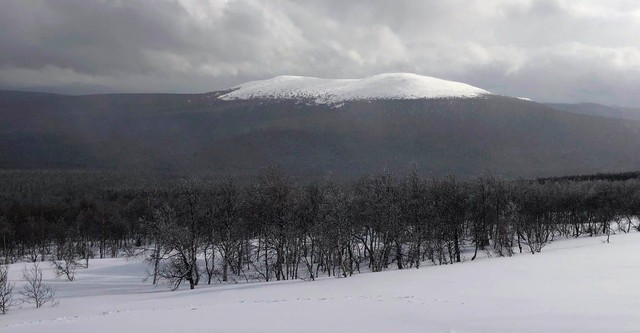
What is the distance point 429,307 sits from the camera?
16.9 metres

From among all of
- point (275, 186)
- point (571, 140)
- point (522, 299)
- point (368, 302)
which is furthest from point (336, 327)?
point (571, 140)

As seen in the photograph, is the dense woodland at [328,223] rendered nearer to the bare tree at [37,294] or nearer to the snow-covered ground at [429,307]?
the bare tree at [37,294]

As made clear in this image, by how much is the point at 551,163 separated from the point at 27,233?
168 metres

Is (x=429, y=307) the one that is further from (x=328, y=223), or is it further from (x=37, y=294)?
(x=37, y=294)

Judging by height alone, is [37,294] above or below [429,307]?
below

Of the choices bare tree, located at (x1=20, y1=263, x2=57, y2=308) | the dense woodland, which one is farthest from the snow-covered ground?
the dense woodland

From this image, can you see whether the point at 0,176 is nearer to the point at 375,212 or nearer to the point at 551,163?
the point at 375,212

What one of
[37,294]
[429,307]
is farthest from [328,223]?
[429,307]

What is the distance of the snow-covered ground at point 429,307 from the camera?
45.4 feet

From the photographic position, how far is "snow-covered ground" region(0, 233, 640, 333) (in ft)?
45.4

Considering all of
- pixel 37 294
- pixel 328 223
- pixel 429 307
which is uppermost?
pixel 429 307

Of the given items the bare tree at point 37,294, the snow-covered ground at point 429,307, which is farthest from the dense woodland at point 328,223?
the snow-covered ground at point 429,307

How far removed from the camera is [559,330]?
12.4 m

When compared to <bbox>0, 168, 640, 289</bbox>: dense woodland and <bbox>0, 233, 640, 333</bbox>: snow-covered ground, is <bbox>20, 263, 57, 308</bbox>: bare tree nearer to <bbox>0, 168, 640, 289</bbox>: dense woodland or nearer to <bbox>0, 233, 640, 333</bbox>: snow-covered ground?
<bbox>0, 233, 640, 333</bbox>: snow-covered ground
